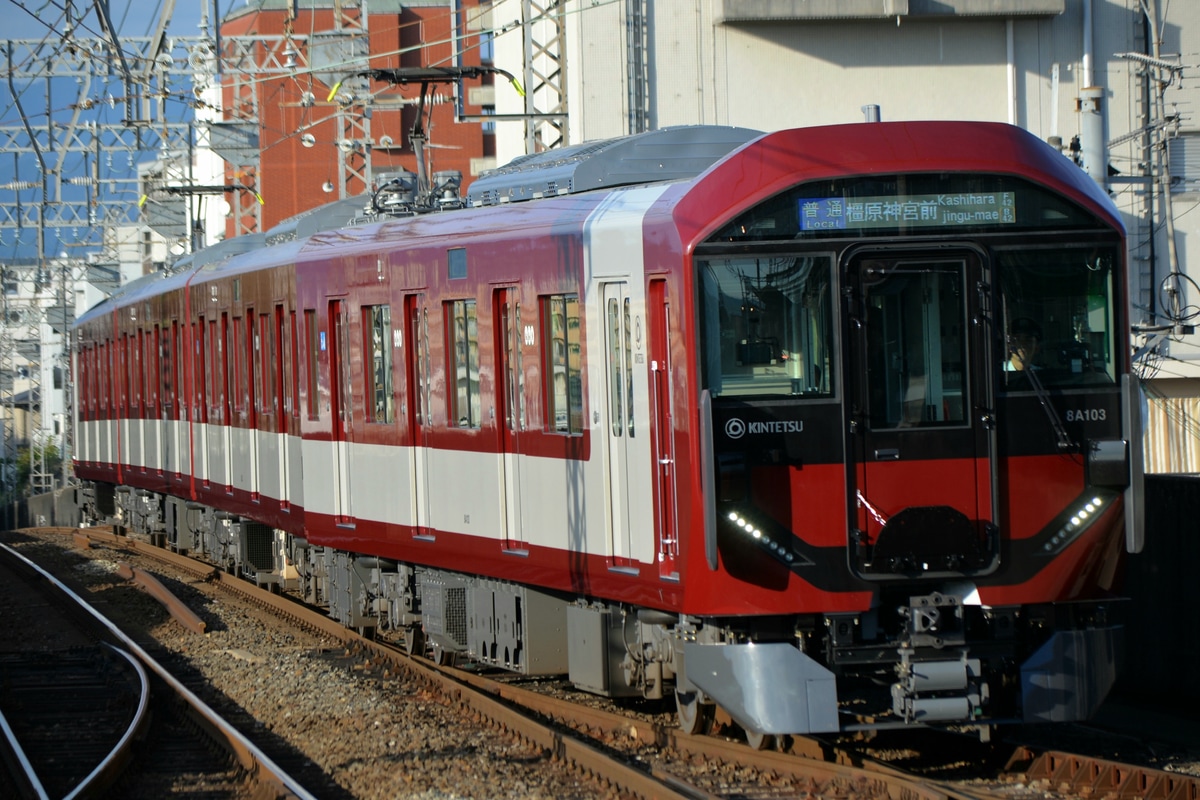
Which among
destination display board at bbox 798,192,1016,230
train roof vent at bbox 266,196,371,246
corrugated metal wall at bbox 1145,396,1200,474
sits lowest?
corrugated metal wall at bbox 1145,396,1200,474

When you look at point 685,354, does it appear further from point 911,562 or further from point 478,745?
point 478,745

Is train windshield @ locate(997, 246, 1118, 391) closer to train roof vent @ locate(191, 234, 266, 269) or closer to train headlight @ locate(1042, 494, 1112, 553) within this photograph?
train headlight @ locate(1042, 494, 1112, 553)

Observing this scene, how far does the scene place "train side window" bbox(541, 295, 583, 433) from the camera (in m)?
9.05

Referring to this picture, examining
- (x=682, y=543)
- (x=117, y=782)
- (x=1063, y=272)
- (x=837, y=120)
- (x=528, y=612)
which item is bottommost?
(x=117, y=782)

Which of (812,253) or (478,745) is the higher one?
(812,253)

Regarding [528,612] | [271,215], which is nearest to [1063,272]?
[528,612]

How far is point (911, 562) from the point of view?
25.3 ft

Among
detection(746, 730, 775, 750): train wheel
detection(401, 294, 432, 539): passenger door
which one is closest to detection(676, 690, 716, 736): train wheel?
detection(746, 730, 775, 750): train wheel

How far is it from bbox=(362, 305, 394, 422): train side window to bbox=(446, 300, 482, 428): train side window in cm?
108

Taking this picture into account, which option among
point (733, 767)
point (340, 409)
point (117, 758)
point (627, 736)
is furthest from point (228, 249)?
point (733, 767)

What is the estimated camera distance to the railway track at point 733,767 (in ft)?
24.0

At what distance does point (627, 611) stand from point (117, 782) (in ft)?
9.72

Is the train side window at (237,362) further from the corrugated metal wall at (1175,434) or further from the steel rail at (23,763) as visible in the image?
the corrugated metal wall at (1175,434)

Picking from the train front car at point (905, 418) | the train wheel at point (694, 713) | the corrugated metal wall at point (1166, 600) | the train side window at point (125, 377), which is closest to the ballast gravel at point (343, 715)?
the train wheel at point (694, 713)
